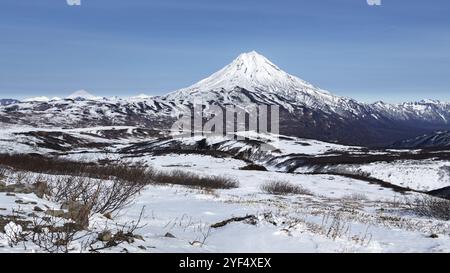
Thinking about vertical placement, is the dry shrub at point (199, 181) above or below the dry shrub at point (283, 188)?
above

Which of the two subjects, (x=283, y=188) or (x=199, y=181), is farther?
(x=199, y=181)

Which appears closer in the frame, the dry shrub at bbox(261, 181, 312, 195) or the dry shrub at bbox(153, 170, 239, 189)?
the dry shrub at bbox(261, 181, 312, 195)

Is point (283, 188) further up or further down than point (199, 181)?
further down

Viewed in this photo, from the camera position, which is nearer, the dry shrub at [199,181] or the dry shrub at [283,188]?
the dry shrub at [283,188]

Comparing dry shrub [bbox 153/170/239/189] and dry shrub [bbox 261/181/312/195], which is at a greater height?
dry shrub [bbox 153/170/239/189]

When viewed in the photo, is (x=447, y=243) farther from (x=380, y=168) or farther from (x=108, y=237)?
(x=380, y=168)
